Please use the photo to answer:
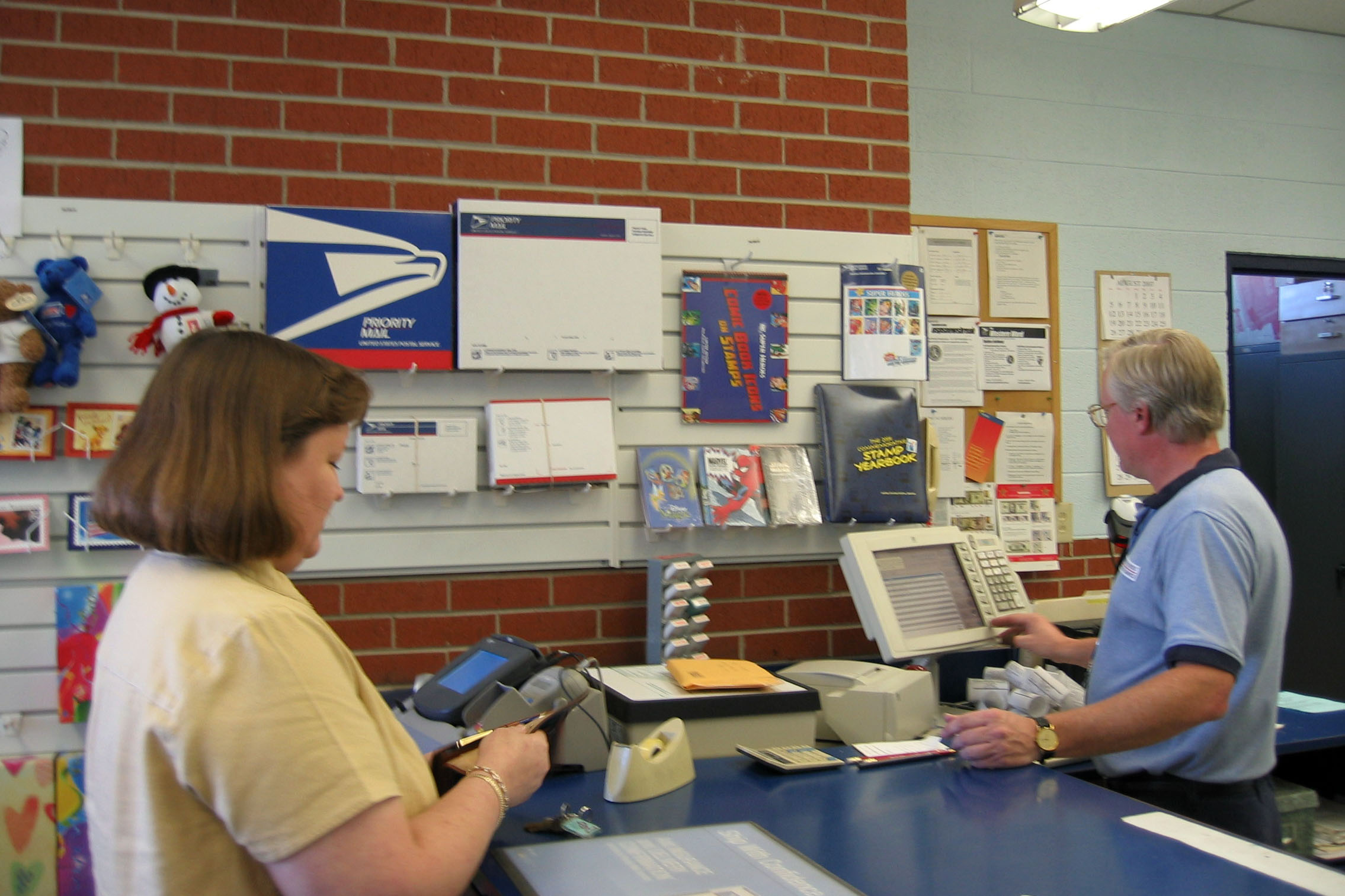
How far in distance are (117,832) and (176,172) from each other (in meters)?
1.81

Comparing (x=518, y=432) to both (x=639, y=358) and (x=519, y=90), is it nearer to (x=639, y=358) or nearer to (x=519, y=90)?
(x=639, y=358)

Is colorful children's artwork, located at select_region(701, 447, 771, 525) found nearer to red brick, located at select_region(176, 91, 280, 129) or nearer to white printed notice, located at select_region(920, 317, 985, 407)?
white printed notice, located at select_region(920, 317, 985, 407)

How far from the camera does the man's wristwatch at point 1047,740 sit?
1931 mm

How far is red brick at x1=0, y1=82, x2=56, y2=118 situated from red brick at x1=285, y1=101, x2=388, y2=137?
53cm

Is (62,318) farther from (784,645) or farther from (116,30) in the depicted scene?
(784,645)

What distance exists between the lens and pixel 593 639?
104 inches

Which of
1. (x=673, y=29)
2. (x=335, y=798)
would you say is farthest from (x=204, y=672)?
(x=673, y=29)

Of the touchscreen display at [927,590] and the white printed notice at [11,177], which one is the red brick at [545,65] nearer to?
the white printed notice at [11,177]

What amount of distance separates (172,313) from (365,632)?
0.88 meters

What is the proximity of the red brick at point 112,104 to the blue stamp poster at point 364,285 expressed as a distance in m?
0.39

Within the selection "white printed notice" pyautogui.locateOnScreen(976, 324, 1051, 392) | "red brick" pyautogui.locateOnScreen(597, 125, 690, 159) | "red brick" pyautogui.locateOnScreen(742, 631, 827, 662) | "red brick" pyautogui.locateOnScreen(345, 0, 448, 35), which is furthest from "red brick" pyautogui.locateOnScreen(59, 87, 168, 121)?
"white printed notice" pyautogui.locateOnScreen(976, 324, 1051, 392)

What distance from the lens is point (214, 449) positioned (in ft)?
3.72

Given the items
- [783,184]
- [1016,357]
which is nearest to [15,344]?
[783,184]

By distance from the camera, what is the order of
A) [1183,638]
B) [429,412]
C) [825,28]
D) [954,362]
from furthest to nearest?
[954,362]
[825,28]
[429,412]
[1183,638]
